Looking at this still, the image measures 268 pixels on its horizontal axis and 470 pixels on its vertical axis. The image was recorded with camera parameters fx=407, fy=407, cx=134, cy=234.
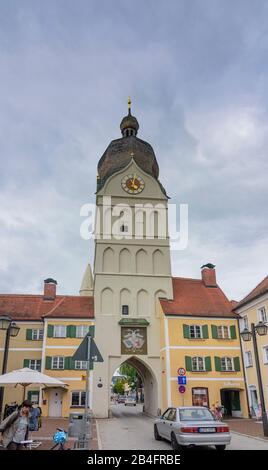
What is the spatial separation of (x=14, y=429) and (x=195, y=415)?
6.93 meters

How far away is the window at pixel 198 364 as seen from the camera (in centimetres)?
3322

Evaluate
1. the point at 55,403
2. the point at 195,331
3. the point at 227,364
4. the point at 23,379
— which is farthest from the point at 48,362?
the point at 23,379

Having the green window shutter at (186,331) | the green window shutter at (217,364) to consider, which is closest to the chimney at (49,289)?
the green window shutter at (186,331)

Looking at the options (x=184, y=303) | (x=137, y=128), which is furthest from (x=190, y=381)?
(x=137, y=128)

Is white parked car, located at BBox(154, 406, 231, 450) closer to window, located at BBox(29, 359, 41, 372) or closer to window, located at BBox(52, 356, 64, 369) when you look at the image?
window, located at BBox(52, 356, 64, 369)

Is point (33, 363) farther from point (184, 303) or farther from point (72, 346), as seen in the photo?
point (184, 303)

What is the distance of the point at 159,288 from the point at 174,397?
982 cm

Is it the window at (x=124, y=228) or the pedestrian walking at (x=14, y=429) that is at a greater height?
the window at (x=124, y=228)

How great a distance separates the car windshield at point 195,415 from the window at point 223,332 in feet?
69.6

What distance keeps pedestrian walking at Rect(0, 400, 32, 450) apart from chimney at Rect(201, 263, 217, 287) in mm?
32929

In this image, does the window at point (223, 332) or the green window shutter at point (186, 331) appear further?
the window at point (223, 332)

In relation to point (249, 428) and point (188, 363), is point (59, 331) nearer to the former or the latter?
point (188, 363)

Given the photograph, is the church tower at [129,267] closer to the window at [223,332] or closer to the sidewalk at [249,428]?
the window at [223,332]
